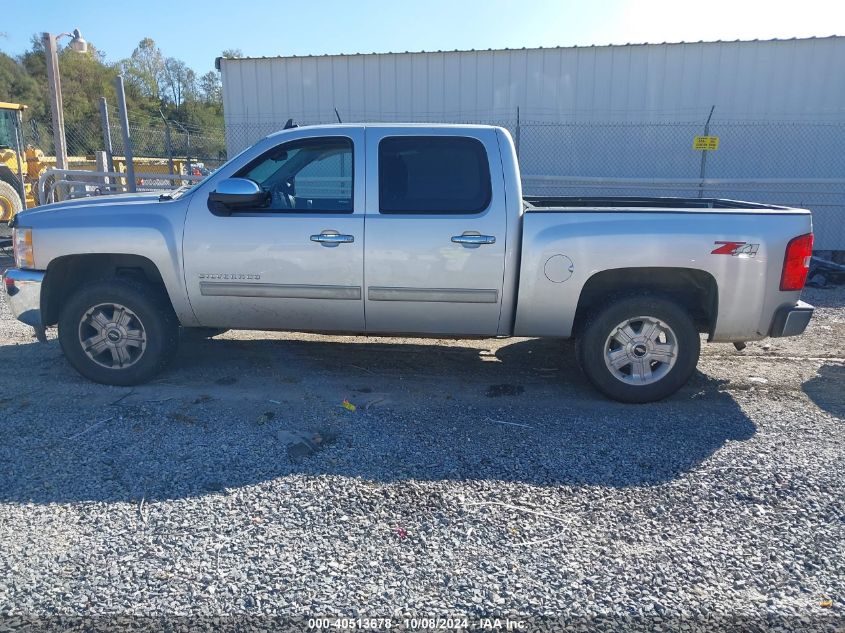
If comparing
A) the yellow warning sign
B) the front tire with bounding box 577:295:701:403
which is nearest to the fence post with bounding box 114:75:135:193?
the front tire with bounding box 577:295:701:403

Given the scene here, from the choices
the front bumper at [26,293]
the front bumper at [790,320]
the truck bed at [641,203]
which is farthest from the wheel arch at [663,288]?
the front bumper at [26,293]

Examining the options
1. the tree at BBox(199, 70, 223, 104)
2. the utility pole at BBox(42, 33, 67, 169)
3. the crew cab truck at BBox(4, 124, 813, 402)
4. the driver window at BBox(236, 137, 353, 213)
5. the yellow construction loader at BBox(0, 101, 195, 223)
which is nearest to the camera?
the crew cab truck at BBox(4, 124, 813, 402)

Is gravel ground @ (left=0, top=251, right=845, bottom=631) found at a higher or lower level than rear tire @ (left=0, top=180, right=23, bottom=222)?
lower

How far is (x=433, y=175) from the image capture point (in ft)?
15.2

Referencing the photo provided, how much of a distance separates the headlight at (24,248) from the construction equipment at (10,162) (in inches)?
418

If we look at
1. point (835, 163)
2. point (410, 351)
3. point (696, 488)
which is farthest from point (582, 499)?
point (835, 163)

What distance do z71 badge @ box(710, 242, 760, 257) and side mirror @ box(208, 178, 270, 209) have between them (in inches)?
129

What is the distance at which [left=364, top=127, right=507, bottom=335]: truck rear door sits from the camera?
14.6 ft

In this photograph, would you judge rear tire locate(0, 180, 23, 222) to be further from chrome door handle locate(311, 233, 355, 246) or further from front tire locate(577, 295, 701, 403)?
front tire locate(577, 295, 701, 403)

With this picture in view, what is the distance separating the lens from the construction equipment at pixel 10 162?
14.1 meters

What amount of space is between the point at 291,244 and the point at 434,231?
3.48ft

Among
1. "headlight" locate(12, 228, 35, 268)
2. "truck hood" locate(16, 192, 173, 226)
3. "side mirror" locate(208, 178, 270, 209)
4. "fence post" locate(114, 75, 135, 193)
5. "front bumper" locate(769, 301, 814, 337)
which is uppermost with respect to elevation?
"fence post" locate(114, 75, 135, 193)

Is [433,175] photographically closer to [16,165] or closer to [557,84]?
[557,84]

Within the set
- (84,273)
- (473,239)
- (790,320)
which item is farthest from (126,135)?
(790,320)
